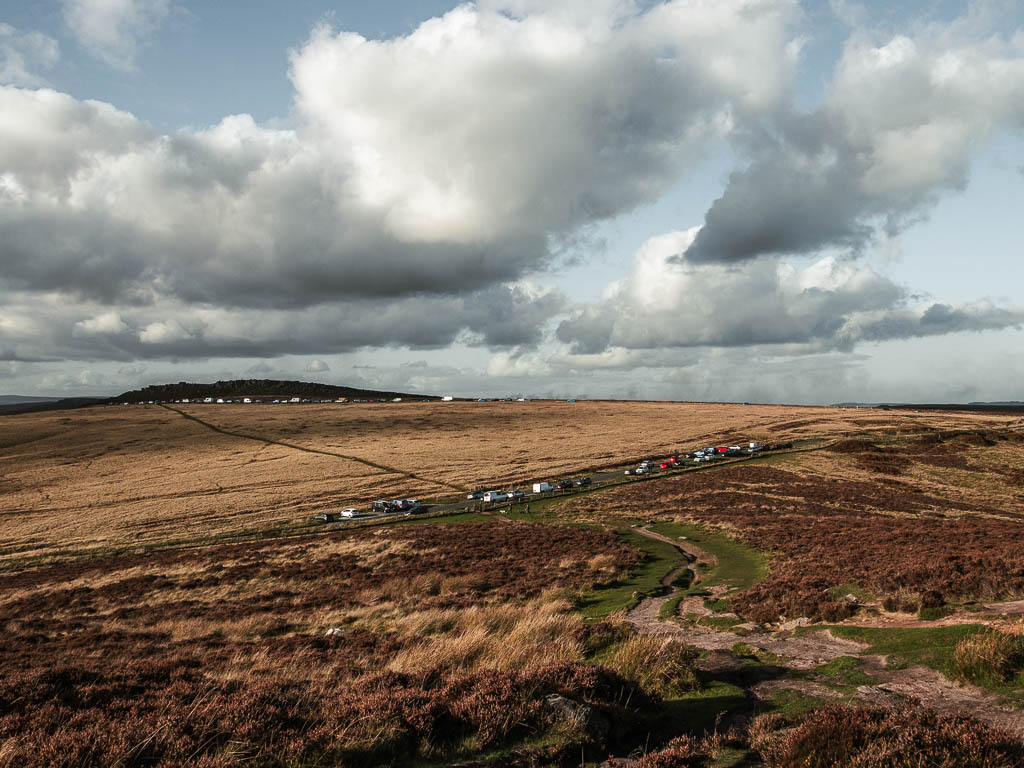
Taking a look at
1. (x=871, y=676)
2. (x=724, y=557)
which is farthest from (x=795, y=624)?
(x=724, y=557)

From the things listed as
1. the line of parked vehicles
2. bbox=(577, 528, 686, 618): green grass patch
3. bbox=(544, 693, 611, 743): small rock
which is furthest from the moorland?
the line of parked vehicles

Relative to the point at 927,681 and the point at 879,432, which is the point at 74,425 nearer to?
the point at 927,681

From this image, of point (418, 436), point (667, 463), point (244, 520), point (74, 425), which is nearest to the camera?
point (244, 520)

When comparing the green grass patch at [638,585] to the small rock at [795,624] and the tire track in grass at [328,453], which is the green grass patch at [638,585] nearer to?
the small rock at [795,624]

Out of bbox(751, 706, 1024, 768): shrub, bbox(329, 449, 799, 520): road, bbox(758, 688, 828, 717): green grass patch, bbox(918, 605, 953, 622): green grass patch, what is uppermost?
bbox(751, 706, 1024, 768): shrub

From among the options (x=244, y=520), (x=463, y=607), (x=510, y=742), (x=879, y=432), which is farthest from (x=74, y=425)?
(x=879, y=432)

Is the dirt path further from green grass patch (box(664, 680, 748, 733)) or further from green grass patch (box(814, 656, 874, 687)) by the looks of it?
green grass patch (box(664, 680, 748, 733))

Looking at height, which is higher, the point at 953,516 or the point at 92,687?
the point at 92,687
